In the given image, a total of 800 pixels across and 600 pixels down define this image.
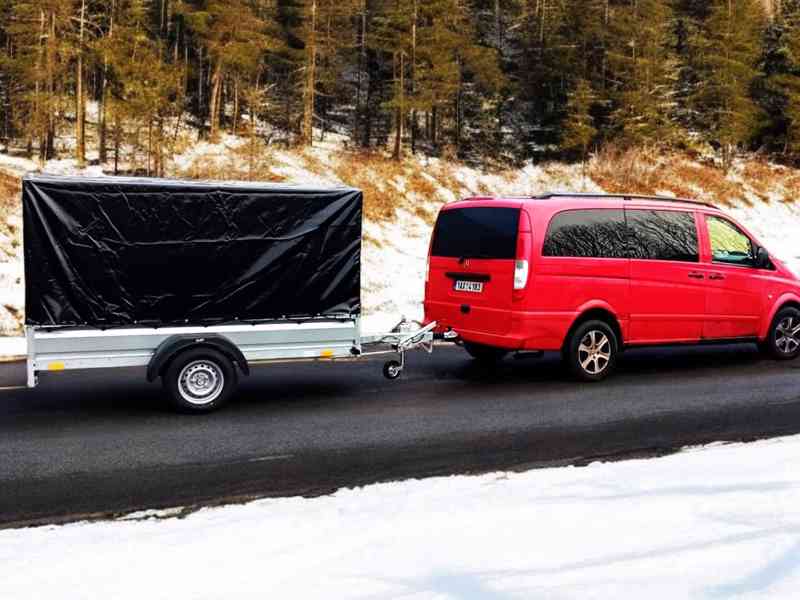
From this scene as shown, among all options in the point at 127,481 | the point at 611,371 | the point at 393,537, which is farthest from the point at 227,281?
the point at 611,371

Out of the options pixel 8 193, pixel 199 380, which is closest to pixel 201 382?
pixel 199 380

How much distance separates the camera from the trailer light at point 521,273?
9.29 metres

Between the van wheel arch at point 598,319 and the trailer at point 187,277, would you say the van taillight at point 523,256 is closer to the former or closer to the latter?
the van wheel arch at point 598,319

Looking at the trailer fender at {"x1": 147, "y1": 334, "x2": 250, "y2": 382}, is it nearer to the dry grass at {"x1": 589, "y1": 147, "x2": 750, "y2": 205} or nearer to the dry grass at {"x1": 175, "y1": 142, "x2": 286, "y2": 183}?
the dry grass at {"x1": 175, "y1": 142, "x2": 286, "y2": 183}

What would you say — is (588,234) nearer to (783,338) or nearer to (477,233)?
(477,233)

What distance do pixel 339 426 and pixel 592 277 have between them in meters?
3.90

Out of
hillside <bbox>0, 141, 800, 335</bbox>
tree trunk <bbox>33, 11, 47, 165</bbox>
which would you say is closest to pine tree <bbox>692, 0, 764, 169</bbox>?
hillside <bbox>0, 141, 800, 335</bbox>

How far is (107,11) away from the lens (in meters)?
36.4

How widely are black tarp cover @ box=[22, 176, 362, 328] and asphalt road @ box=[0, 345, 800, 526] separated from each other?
44.3 inches

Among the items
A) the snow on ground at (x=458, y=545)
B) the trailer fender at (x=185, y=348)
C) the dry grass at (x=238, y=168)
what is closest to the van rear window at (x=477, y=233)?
the trailer fender at (x=185, y=348)

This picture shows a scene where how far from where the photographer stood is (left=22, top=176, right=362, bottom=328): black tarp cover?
7.64 metres

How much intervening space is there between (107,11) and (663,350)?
32.6m

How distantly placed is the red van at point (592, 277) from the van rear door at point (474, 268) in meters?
0.01

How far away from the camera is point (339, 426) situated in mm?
7797
